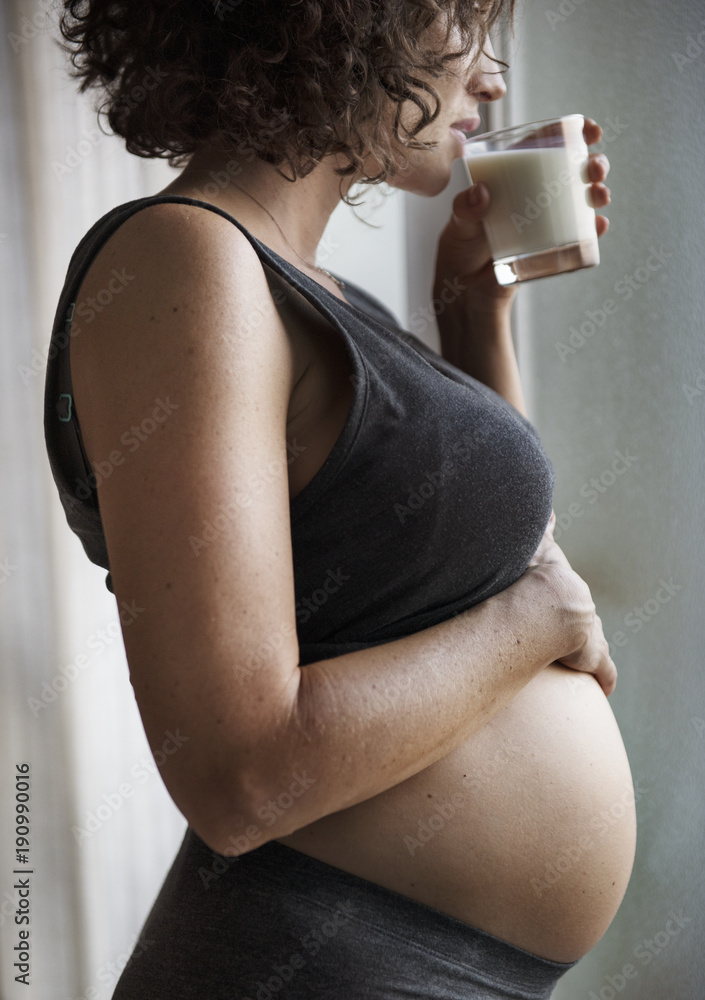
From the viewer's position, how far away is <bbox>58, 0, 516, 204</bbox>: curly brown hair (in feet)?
2.01

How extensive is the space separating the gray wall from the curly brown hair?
38 centimetres

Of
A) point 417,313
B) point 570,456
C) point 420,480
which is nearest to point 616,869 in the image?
point 420,480

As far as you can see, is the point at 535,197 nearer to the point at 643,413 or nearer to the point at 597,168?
the point at 597,168

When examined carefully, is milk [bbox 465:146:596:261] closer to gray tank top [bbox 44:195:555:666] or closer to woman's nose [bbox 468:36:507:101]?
woman's nose [bbox 468:36:507:101]

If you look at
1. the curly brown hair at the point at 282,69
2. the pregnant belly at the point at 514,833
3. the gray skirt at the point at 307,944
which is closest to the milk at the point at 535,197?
the curly brown hair at the point at 282,69

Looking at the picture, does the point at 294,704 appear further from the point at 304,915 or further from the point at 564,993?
the point at 564,993

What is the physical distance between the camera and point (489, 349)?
→ 105cm

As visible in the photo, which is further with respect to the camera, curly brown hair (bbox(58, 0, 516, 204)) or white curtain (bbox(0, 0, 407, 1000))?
white curtain (bbox(0, 0, 407, 1000))

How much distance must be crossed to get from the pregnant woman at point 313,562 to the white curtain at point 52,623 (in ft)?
1.48

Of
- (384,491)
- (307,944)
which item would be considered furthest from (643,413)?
(307,944)

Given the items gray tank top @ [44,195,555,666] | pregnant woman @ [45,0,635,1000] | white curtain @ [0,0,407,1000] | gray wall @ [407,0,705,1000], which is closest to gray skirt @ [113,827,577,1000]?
pregnant woman @ [45,0,635,1000]

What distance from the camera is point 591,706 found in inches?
28.7

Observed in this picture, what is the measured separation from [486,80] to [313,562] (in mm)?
536

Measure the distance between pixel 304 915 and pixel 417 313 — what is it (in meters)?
1.08
